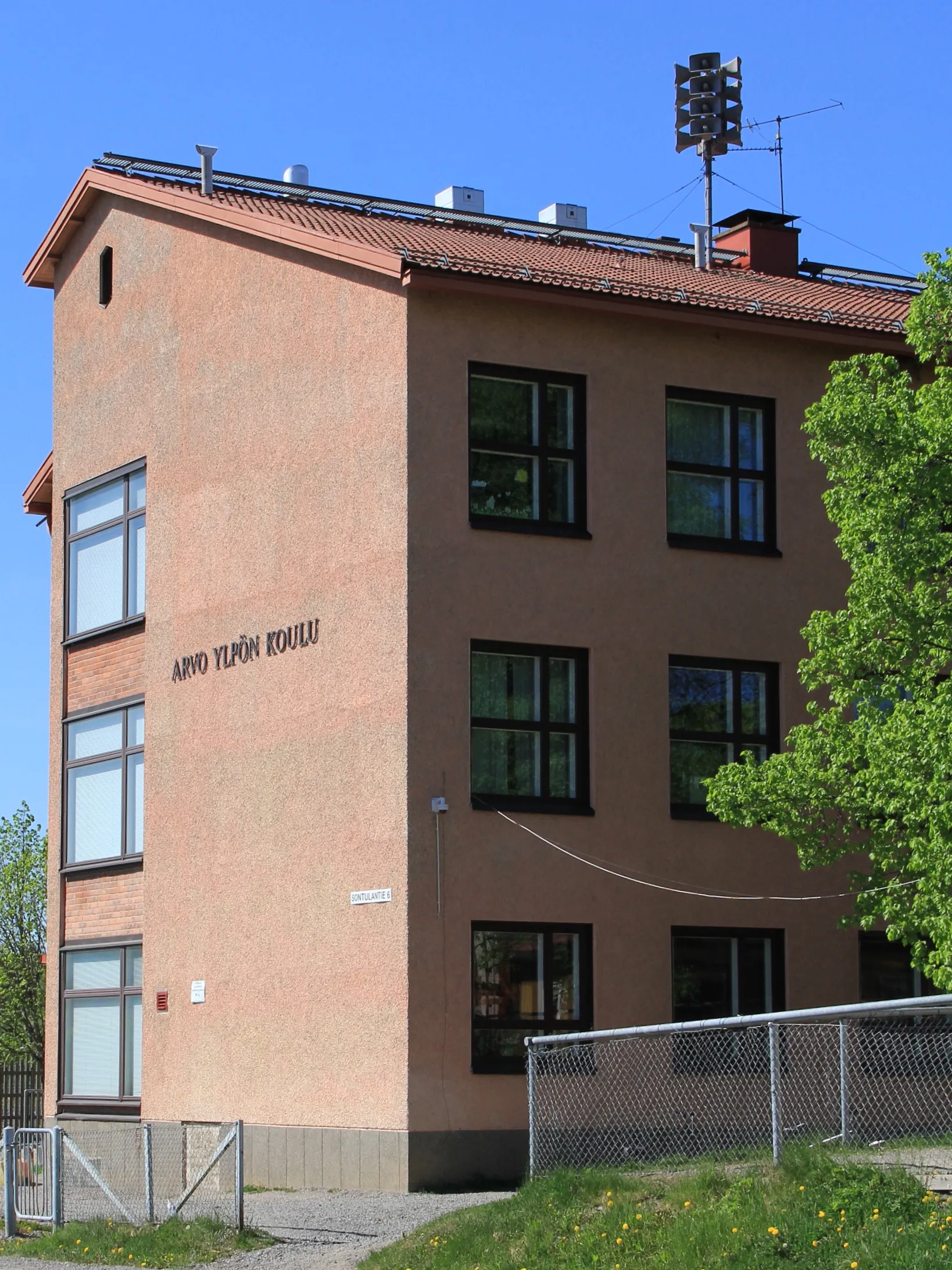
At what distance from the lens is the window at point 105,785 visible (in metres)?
25.2

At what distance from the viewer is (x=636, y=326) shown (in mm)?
21438

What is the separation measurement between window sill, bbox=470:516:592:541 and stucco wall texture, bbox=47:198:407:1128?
97 centimetres

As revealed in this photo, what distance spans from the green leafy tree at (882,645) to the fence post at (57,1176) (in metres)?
6.68

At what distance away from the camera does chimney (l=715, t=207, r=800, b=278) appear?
29766mm

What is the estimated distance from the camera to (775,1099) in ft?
41.1

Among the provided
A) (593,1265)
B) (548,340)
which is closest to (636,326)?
(548,340)

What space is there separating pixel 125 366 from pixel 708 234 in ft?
29.2

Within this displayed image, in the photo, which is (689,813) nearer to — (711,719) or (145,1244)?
(711,719)

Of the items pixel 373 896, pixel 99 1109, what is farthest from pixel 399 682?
pixel 99 1109

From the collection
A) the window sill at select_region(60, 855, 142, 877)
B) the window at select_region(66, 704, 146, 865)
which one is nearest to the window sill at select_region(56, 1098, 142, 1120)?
the window sill at select_region(60, 855, 142, 877)

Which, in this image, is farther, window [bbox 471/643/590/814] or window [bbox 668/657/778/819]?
window [bbox 668/657/778/819]

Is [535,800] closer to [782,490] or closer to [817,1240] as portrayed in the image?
[782,490]

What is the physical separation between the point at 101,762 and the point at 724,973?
9.67 meters

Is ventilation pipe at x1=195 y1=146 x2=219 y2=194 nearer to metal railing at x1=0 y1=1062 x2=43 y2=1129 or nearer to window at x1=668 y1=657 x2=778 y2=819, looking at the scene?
window at x1=668 y1=657 x2=778 y2=819
